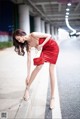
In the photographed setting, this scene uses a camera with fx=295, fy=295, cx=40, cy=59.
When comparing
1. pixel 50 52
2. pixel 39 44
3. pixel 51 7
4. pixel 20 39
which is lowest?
pixel 50 52

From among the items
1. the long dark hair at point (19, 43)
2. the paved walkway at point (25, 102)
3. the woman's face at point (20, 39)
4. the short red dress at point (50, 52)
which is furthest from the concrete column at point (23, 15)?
the woman's face at point (20, 39)

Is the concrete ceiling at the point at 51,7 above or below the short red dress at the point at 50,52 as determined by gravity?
above

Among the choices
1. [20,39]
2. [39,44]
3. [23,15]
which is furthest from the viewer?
[23,15]

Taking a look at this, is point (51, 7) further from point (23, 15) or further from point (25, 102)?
point (25, 102)

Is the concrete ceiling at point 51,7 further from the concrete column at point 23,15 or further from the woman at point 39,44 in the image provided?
the woman at point 39,44

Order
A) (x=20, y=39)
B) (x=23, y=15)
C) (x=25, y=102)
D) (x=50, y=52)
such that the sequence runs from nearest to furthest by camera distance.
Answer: (x=20, y=39) < (x=50, y=52) < (x=25, y=102) < (x=23, y=15)

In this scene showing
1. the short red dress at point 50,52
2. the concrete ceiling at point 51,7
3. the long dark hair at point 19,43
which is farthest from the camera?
the concrete ceiling at point 51,7

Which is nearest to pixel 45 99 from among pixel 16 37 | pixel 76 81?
pixel 16 37

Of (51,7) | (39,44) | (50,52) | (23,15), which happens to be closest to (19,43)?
(39,44)

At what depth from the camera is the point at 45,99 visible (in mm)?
5562

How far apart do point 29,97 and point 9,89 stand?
97 centimetres

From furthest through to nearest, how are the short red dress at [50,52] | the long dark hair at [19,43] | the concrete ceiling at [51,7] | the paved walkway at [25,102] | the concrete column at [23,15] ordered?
the concrete column at [23,15], the concrete ceiling at [51,7], the short red dress at [50,52], the long dark hair at [19,43], the paved walkway at [25,102]

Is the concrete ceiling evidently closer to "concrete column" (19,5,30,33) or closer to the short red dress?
"concrete column" (19,5,30,33)

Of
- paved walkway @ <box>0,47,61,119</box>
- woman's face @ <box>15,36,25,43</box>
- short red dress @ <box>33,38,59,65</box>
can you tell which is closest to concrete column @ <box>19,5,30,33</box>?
paved walkway @ <box>0,47,61,119</box>
